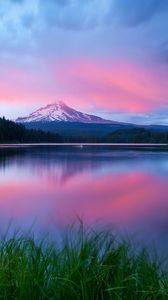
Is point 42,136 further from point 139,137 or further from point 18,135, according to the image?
point 139,137

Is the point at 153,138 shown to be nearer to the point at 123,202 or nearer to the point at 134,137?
the point at 134,137

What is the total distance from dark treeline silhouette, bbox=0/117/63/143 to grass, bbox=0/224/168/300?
8878cm

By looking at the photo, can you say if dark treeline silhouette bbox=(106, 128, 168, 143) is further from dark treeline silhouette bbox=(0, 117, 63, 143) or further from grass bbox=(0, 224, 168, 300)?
grass bbox=(0, 224, 168, 300)

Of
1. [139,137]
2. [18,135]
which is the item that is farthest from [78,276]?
[139,137]

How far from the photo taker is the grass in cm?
332

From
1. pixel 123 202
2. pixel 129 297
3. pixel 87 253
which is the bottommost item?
pixel 123 202

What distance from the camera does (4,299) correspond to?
3.25 metres

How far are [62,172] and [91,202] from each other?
35.4 feet

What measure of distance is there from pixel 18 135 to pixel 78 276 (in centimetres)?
9821

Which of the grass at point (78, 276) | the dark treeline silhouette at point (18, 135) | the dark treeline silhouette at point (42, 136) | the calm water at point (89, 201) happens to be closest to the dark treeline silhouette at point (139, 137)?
the dark treeline silhouette at point (42, 136)

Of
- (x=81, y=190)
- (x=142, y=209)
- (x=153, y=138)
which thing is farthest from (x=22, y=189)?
(x=153, y=138)

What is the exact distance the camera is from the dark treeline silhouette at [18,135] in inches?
3660

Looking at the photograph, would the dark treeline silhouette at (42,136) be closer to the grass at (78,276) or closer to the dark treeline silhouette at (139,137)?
the dark treeline silhouette at (139,137)

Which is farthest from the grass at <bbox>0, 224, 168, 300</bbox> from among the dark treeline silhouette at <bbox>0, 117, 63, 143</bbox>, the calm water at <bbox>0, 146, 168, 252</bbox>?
the dark treeline silhouette at <bbox>0, 117, 63, 143</bbox>
